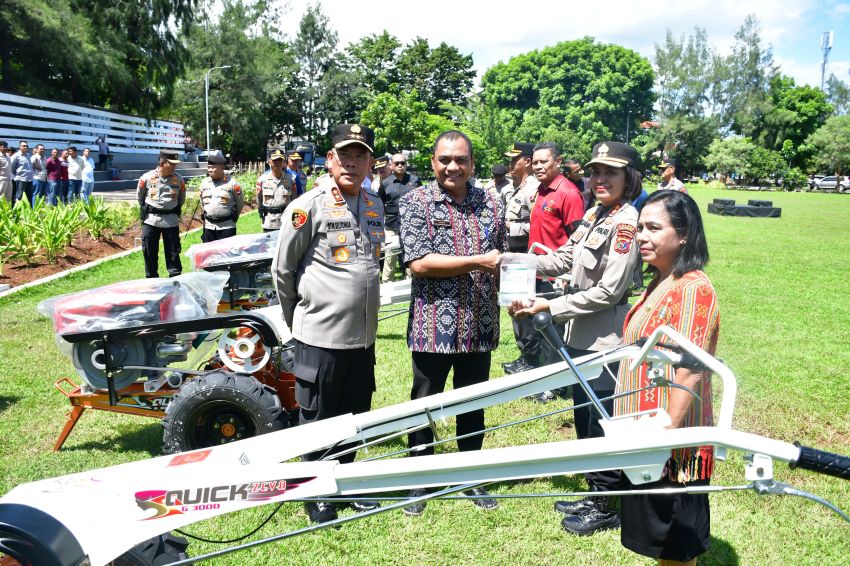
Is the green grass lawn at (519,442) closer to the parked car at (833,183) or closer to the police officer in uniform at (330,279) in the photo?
the police officer in uniform at (330,279)

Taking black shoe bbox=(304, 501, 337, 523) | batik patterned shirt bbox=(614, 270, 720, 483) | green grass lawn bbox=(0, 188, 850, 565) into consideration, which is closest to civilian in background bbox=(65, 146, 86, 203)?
green grass lawn bbox=(0, 188, 850, 565)

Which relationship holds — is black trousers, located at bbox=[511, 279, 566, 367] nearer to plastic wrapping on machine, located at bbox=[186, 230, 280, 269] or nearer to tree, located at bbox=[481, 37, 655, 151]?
plastic wrapping on machine, located at bbox=[186, 230, 280, 269]

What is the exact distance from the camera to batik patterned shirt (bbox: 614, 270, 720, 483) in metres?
2.60

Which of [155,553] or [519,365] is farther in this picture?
[519,365]

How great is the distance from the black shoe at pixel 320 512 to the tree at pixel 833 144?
77.1 meters

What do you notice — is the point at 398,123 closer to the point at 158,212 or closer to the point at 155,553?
the point at 158,212

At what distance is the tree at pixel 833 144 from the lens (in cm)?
6888

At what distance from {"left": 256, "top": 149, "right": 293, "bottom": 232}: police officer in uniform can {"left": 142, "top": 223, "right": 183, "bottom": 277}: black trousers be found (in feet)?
5.51

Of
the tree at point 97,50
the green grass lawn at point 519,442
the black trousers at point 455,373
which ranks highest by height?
the tree at point 97,50

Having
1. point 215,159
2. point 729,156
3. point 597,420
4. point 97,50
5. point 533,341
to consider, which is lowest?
point 533,341

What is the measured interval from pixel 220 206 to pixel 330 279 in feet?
21.3

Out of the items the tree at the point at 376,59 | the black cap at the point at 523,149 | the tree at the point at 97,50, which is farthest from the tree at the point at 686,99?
the black cap at the point at 523,149

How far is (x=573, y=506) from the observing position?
4055mm

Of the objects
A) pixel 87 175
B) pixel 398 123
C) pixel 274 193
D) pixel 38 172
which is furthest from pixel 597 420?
pixel 398 123
